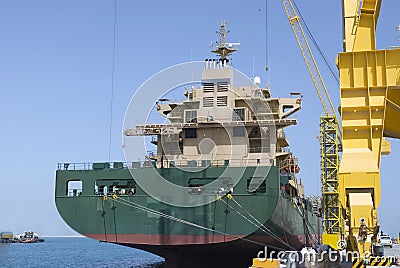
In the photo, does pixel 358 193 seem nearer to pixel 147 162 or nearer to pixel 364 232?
pixel 364 232

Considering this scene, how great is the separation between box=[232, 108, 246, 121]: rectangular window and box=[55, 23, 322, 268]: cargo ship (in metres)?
0.05

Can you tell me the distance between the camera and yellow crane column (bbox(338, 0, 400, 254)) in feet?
41.5

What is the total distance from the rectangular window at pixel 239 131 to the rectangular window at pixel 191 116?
2.02m

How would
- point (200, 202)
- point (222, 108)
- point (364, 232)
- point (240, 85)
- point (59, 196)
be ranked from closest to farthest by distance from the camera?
1. point (364, 232)
2. point (200, 202)
3. point (59, 196)
4. point (222, 108)
5. point (240, 85)

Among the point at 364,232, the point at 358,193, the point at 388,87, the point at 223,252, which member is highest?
the point at 388,87

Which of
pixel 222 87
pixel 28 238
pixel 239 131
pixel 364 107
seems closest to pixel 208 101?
pixel 222 87

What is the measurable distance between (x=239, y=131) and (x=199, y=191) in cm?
486

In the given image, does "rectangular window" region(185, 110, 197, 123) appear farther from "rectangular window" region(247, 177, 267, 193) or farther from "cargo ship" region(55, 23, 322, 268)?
"rectangular window" region(247, 177, 267, 193)

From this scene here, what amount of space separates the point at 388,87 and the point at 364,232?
12.5 ft

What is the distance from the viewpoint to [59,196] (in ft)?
72.3

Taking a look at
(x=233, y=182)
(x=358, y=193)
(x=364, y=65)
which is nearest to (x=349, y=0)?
(x=364, y=65)

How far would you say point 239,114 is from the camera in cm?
2505

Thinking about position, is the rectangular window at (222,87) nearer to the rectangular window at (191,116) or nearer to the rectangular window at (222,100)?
the rectangular window at (222,100)

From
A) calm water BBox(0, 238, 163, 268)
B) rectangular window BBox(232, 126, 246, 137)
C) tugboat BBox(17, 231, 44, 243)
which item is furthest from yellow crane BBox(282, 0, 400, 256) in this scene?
tugboat BBox(17, 231, 44, 243)
